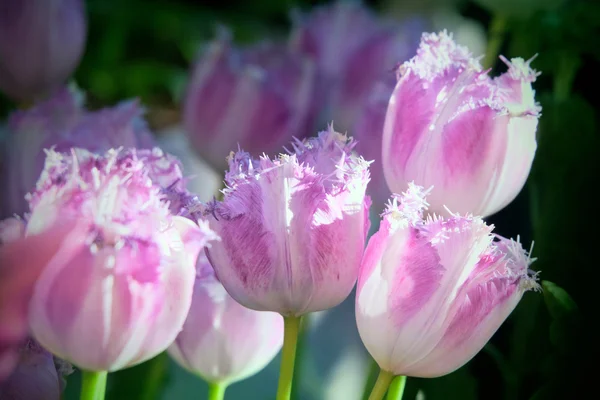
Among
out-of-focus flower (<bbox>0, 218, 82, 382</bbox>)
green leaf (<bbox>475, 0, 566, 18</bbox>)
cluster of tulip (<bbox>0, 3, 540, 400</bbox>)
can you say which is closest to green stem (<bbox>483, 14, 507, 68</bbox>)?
green leaf (<bbox>475, 0, 566, 18</bbox>)

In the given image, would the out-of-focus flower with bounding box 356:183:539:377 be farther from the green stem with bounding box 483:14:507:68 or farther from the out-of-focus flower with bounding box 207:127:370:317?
the green stem with bounding box 483:14:507:68

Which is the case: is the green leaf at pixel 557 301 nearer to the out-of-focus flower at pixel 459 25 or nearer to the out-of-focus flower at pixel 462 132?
the out-of-focus flower at pixel 462 132

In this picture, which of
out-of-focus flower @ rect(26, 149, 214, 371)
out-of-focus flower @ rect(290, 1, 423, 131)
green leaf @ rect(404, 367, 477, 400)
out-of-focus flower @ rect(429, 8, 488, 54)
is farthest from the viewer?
out-of-focus flower @ rect(429, 8, 488, 54)

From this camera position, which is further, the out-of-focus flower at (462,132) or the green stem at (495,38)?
the green stem at (495,38)

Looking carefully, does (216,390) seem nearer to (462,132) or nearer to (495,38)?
(462,132)

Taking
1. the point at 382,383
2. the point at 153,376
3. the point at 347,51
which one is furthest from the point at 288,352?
the point at 347,51

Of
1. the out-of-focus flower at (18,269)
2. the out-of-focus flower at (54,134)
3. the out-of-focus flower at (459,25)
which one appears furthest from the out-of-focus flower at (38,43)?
the out-of-focus flower at (459,25)
